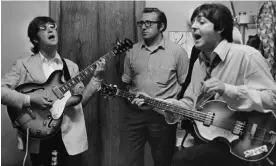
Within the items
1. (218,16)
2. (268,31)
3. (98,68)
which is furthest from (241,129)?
(98,68)

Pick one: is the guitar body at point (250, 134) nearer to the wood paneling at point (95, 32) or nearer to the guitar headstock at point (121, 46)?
the guitar headstock at point (121, 46)

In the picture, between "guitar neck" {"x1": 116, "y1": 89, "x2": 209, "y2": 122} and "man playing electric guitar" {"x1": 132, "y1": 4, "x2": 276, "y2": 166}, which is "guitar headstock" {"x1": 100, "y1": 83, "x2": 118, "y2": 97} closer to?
"guitar neck" {"x1": 116, "y1": 89, "x2": 209, "y2": 122}

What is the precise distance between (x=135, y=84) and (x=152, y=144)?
516 millimetres

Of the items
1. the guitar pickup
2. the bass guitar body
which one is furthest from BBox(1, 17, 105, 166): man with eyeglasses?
the guitar pickup

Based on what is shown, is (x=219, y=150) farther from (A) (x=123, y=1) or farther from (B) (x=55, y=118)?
(A) (x=123, y=1)

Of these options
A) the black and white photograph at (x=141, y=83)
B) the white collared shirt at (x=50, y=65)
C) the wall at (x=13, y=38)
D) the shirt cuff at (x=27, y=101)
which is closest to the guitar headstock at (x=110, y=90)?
the black and white photograph at (x=141, y=83)

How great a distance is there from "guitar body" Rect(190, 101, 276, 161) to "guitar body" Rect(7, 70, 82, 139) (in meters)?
1.14

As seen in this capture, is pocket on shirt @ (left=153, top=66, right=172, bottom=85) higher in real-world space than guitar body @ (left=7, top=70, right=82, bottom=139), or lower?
higher

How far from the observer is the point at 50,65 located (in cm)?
267

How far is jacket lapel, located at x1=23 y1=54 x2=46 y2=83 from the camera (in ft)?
8.35

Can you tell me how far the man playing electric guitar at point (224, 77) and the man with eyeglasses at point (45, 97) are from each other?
2.91 feet

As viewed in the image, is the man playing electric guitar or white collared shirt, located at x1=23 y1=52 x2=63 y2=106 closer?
the man playing electric guitar

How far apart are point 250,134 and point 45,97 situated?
4.70 ft

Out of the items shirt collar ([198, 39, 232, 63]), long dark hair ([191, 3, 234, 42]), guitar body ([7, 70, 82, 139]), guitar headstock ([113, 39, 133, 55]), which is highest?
long dark hair ([191, 3, 234, 42])
